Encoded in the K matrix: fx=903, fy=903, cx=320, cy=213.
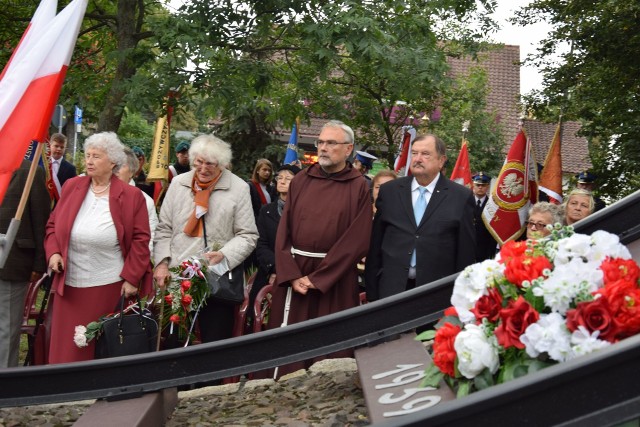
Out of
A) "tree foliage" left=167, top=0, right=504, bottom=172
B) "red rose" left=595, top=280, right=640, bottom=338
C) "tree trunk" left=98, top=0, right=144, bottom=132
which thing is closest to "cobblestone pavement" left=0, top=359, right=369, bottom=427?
"red rose" left=595, top=280, right=640, bottom=338

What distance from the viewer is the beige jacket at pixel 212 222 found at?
303 inches

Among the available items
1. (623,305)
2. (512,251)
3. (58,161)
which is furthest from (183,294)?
(58,161)

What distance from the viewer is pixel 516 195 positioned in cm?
972

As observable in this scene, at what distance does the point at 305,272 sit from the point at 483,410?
14.0 ft

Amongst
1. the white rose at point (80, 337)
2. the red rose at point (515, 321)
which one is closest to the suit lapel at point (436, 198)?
the white rose at point (80, 337)

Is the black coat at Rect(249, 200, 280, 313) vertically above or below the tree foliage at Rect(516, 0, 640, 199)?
below

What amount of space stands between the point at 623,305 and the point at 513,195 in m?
6.26

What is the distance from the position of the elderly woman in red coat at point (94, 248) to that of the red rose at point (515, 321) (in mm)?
3902

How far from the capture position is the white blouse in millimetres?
7105

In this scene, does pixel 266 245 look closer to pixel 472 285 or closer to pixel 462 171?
pixel 462 171

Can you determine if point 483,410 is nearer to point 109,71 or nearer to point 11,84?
point 11,84

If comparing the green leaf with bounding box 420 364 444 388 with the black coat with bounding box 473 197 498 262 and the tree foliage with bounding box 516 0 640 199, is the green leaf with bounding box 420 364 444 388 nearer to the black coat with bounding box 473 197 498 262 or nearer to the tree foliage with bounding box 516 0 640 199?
the black coat with bounding box 473 197 498 262

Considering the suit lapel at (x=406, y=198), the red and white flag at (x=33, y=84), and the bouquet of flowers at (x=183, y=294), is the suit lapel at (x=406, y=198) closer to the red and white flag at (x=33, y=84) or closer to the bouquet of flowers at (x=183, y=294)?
the bouquet of flowers at (x=183, y=294)

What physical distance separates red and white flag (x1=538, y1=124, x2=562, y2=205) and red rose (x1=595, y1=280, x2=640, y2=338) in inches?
252
